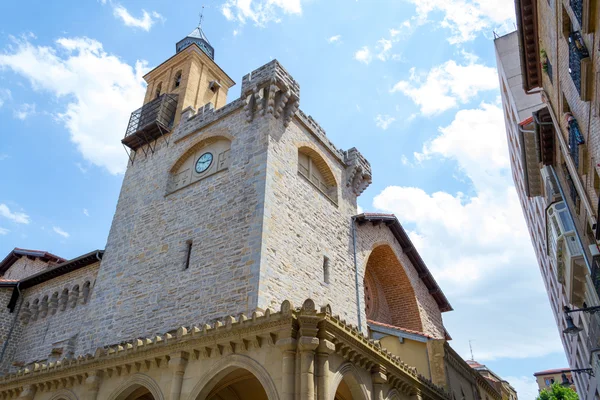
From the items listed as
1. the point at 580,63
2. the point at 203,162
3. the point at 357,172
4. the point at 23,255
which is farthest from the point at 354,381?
the point at 23,255

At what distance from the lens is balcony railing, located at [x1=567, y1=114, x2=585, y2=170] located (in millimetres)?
10125

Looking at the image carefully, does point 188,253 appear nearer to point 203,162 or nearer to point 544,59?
point 203,162

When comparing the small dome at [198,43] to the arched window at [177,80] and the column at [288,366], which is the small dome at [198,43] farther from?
the column at [288,366]

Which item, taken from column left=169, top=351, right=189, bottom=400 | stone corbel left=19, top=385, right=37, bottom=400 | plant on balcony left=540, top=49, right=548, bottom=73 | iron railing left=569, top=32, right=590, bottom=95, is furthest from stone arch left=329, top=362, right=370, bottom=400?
plant on balcony left=540, top=49, right=548, bottom=73

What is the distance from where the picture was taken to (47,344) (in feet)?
62.8

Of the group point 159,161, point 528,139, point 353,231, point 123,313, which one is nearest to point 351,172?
point 353,231

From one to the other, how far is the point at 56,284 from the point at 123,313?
8.32 meters

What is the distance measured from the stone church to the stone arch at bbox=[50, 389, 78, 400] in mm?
74

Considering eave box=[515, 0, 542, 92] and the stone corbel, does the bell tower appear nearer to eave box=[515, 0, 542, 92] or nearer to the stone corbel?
the stone corbel

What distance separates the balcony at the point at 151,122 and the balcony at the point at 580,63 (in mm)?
14593

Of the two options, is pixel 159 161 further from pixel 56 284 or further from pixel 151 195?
pixel 56 284

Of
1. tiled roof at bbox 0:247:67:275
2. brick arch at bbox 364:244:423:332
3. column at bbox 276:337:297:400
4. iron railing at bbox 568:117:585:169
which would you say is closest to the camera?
column at bbox 276:337:297:400

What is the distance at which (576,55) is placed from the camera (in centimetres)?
876

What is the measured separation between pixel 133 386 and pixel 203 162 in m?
8.54
